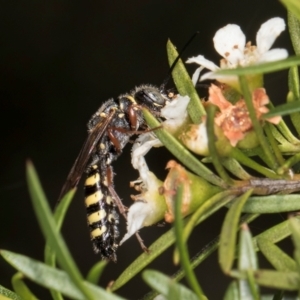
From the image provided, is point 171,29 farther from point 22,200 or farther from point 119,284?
point 119,284

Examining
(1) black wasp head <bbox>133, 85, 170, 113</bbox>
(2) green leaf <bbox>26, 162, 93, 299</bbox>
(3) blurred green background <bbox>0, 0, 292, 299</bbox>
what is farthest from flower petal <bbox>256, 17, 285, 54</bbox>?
(3) blurred green background <bbox>0, 0, 292, 299</bbox>

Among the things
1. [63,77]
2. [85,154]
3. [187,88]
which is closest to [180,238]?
[187,88]

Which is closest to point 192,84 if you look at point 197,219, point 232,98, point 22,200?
point 232,98

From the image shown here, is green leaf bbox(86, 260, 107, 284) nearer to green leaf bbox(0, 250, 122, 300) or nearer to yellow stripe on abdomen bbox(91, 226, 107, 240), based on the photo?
green leaf bbox(0, 250, 122, 300)

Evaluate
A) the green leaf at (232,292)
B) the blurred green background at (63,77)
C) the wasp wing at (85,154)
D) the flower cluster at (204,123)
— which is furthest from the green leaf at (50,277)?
the blurred green background at (63,77)

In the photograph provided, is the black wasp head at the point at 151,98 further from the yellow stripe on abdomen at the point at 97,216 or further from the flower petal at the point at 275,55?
the flower petal at the point at 275,55
